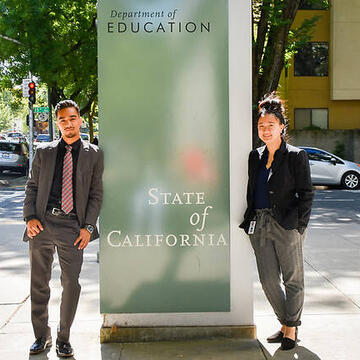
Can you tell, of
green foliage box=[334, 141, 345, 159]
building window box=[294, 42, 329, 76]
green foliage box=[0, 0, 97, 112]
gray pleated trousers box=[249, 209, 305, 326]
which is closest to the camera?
gray pleated trousers box=[249, 209, 305, 326]

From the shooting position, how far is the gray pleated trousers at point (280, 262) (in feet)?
14.0

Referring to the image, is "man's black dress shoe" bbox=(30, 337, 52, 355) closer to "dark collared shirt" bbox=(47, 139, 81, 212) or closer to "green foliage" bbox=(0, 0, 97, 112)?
"dark collared shirt" bbox=(47, 139, 81, 212)

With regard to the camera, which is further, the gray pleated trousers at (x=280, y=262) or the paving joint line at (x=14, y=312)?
the paving joint line at (x=14, y=312)

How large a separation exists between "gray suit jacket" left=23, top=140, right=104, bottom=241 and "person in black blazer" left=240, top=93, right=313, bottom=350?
112cm

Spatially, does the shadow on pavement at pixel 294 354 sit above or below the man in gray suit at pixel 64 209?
below

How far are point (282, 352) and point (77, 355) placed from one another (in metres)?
1.50

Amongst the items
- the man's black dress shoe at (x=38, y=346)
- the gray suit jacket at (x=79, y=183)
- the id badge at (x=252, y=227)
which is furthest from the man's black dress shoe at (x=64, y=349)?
the id badge at (x=252, y=227)

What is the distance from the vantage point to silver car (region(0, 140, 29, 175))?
23719mm

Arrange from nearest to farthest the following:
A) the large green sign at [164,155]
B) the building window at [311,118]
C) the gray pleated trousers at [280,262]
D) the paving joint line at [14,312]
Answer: the gray pleated trousers at [280,262] → the large green sign at [164,155] → the paving joint line at [14,312] → the building window at [311,118]

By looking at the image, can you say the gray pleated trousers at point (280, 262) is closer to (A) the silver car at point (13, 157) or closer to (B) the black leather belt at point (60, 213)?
(B) the black leather belt at point (60, 213)

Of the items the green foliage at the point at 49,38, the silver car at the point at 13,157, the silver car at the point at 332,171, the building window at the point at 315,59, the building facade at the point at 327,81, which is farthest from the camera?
the building window at the point at 315,59

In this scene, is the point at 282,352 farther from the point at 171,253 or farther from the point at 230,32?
the point at 230,32

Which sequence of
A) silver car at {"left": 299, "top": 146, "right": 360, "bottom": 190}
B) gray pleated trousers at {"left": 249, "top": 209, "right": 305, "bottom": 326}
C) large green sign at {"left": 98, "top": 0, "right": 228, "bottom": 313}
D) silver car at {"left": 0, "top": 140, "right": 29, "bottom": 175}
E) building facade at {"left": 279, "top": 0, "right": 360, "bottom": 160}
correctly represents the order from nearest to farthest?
gray pleated trousers at {"left": 249, "top": 209, "right": 305, "bottom": 326} → large green sign at {"left": 98, "top": 0, "right": 228, "bottom": 313} → silver car at {"left": 299, "top": 146, "right": 360, "bottom": 190} → silver car at {"left": 0, "top": 140, "right": 29, "bottom": 175} → building facade at {"left": 279, "top": 0, "right": 360, "bottom": 160}

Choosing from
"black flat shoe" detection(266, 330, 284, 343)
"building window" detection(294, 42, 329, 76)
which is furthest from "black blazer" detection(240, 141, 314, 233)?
"building window" detection(294, 42, 329, 76)
